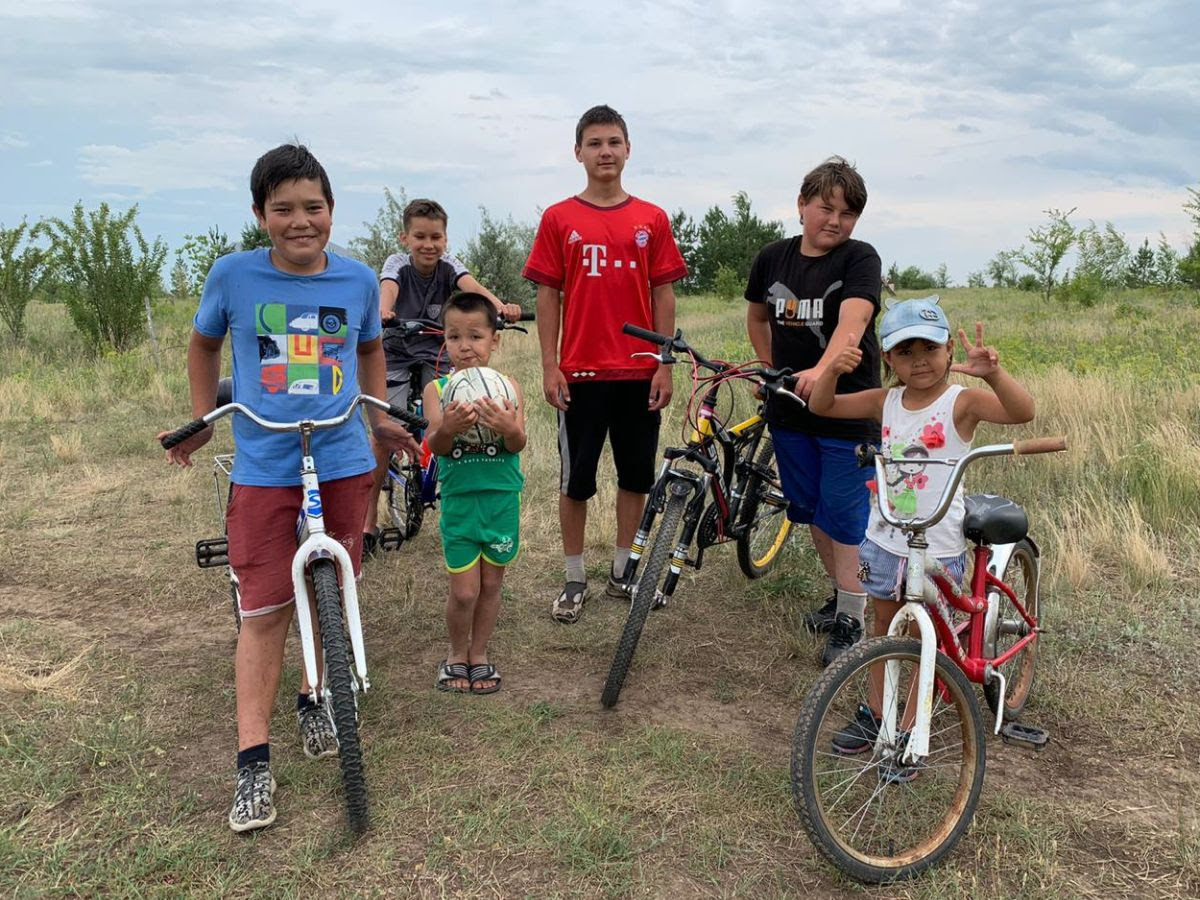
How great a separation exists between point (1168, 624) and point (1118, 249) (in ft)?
89.7

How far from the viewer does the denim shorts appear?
2.93 meters

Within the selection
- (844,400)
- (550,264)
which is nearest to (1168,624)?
(844,400)

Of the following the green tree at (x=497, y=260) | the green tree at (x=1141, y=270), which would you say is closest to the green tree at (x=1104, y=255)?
the green tree at (x=1141, y=270)

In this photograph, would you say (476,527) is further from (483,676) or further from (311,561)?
(311,561)

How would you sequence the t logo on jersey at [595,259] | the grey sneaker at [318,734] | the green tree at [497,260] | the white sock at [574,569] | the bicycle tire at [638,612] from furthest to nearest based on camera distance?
1. the green tree at [497,260]
2. the white sock at [574,569]
3. the t logo on jersey at [595,259]
4. the bicycle tire at [638,612]
5. the grey sneaker at [318,734]

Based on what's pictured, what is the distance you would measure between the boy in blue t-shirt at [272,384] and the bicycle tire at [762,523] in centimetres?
215

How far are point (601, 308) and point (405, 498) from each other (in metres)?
2.05

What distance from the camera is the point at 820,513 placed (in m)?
3.88

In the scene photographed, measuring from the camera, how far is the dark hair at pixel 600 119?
4129mm

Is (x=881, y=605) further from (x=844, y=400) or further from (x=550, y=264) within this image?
(x=550, y=264)

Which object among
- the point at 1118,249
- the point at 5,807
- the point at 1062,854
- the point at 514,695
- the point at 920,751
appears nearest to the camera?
the point at 920,751

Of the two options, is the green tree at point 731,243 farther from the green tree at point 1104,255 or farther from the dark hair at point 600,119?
the dark hair at point 600,119

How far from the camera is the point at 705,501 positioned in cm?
392

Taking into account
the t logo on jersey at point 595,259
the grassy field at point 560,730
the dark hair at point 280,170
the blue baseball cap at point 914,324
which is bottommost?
the grassy field at point 560,730
